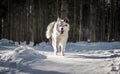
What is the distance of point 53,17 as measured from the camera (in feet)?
148

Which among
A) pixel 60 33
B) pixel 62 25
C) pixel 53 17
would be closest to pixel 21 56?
pixel 62 25

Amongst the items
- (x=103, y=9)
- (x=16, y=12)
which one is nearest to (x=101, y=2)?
(x=103, y=9)

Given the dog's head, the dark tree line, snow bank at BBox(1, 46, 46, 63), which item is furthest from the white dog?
the dark tree line

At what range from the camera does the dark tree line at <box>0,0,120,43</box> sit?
133 feet

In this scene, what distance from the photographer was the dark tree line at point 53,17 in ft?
133

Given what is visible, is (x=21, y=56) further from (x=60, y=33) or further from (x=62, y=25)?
(x=60, y=33)

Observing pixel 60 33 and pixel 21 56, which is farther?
pixel 60 33

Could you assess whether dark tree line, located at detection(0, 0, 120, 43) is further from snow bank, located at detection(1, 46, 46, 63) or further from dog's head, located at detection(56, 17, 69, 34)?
snow bank, located at detection(1, 46, 46, 63)

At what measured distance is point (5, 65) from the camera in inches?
377

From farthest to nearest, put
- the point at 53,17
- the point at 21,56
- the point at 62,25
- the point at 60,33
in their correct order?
the point at 53,17 < the point at 60,33 < the point at 62,25 < the point at 21,56

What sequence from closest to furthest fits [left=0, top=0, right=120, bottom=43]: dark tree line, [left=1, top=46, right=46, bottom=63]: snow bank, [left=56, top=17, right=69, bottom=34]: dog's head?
[left=1, top=46, right=46, bottom=63]: snow bank
[left=56, top=17, right=69, bottom=34]: dog's head
[left=0, top=0, right=120, bottom=43]: dark tree line

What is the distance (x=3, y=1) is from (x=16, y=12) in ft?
21.7

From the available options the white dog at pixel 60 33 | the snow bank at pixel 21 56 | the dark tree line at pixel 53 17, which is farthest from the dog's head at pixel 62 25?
the dark tree line at pixel 53 17

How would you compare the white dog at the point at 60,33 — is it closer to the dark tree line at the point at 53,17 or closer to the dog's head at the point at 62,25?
the dog's head at the point at 62,25
